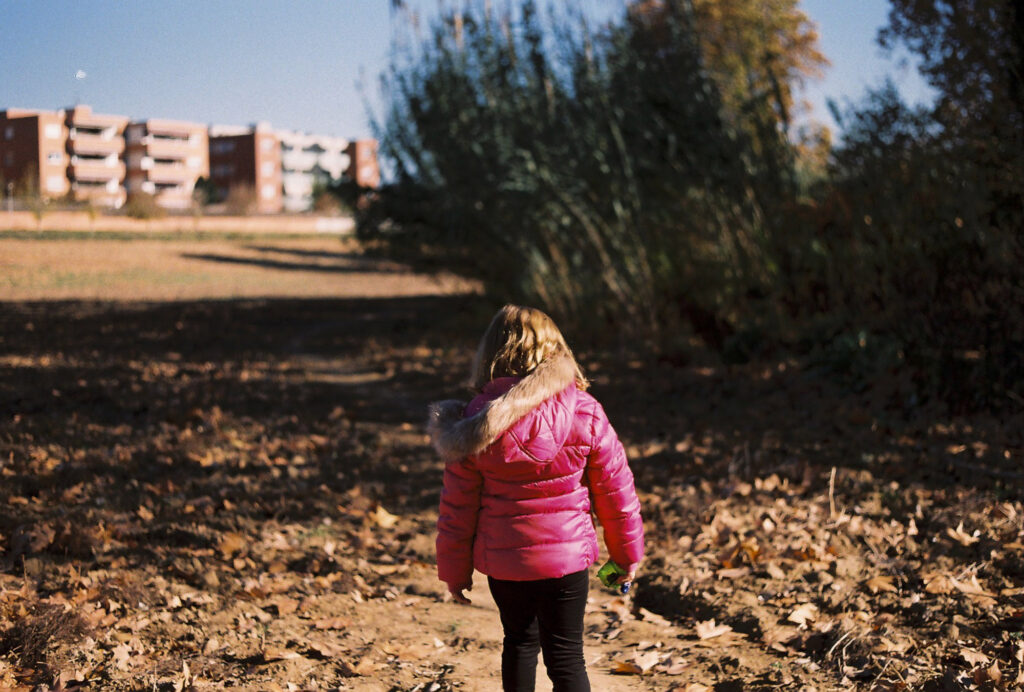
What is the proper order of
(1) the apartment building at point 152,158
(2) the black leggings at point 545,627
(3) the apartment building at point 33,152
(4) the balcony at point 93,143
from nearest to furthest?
1. (2) the black leggings at point 545,627
2. (3) the apartment building at point 33,152
3. (4) the balcony at point 93,143
4. (1) the apartment building at point 152,158

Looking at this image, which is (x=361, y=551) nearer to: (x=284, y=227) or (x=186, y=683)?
(x=186, y=683)

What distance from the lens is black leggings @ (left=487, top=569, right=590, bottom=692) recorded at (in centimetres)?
308

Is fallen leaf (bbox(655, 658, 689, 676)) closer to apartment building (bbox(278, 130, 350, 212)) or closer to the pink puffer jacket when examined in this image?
the pink puffer jacket

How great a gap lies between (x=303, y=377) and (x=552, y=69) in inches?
238

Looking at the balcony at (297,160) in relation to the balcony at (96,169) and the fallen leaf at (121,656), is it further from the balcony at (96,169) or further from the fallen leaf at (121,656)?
the fallen leaf at (121,656)

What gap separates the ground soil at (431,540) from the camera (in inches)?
158

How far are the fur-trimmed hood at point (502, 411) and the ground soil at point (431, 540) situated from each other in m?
1.45

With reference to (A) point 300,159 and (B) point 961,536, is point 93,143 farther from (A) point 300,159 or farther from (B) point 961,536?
(A) point 300,159

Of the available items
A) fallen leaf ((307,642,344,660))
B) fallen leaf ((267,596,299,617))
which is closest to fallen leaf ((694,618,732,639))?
fallen leaf ((307,642,344,660))

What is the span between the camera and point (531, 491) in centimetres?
304

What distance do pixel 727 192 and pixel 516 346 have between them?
956 centimetres

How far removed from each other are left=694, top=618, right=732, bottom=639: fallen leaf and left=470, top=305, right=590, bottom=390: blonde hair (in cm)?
190

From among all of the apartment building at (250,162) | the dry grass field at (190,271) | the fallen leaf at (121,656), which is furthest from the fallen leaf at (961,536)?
the apartment building at (250,162)

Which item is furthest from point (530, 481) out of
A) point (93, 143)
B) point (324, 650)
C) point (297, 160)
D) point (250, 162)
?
point (297, 160)
